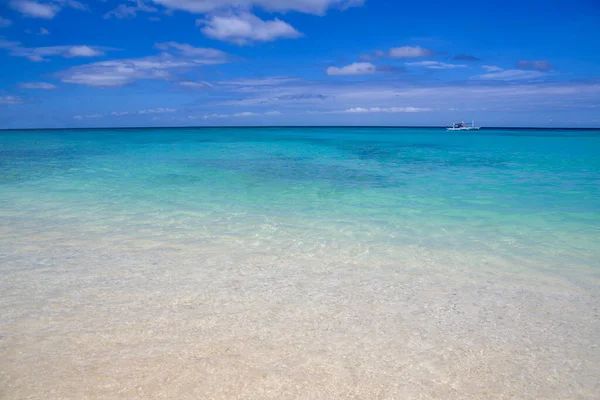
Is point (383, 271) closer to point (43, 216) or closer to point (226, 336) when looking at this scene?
point (226, 336)

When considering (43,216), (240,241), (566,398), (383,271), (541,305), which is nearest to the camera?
(566,398)

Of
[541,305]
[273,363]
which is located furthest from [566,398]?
[273,363]

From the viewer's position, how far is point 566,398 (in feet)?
8.99

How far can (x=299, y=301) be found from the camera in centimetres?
419

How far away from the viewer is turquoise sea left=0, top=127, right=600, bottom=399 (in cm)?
288

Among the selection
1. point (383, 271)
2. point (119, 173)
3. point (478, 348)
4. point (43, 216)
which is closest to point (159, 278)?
point (383, 271)

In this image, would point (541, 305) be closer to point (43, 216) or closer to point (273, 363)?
point (273, 363)

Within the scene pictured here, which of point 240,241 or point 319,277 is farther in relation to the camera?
point 240,241

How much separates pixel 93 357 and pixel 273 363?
1.38 m

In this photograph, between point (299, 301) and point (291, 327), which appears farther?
point (299, 301)

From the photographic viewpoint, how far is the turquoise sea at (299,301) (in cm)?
288

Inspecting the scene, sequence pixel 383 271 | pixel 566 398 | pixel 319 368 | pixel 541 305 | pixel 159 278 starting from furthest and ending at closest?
pixel 383 271
pixel 159 278
pixel 541 305
pixel 319 368
pixel 566 398

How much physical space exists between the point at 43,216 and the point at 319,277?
6333 millimetres

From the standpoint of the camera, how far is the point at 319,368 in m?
3.00
